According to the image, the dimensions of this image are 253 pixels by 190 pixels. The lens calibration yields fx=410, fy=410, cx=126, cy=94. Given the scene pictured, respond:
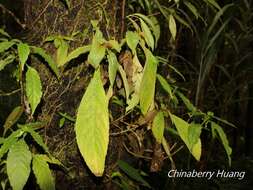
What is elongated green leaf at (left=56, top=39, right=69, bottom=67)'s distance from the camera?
84 cm

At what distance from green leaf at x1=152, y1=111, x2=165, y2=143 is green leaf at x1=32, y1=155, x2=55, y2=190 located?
0.28m

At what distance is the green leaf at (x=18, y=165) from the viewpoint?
70 centimetres

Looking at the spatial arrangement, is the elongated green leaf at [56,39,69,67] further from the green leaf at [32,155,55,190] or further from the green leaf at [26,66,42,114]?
the green leaf at [32,155,55,190]

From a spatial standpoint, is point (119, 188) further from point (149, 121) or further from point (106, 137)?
point (106, 137)

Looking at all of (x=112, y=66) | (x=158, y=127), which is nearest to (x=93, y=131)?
(x=112, y=66)

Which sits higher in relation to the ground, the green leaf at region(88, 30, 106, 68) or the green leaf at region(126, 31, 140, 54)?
the green leaf at region(126, 31, 140, 54)

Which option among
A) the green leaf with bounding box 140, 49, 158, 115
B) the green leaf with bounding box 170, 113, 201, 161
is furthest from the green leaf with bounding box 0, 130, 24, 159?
the green leaf with bounding box 170, 113, 201, 161

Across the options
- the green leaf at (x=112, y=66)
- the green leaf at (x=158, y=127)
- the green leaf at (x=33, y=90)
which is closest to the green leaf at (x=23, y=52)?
Answer: the green leaf at (x=33, y=90)

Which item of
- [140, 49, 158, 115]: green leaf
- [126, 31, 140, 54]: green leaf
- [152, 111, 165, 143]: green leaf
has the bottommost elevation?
[152, 111, 165, 143]: green leaf

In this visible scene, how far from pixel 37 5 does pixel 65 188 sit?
0.40 m

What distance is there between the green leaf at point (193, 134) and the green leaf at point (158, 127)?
0.07 metres

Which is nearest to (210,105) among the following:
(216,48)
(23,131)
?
(216,48)

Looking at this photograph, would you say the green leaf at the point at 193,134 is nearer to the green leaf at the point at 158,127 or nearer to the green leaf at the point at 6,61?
the green leaf at the point at 158,127

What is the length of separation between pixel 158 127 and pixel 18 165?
0.35 meters
